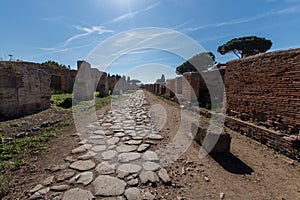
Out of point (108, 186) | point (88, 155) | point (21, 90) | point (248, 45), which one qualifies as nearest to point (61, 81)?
point (21, 90)

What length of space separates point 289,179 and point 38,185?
3.97 m

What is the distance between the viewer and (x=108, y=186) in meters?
2.09

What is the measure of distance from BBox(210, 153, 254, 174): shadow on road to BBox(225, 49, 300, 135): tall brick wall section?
5.20 ft

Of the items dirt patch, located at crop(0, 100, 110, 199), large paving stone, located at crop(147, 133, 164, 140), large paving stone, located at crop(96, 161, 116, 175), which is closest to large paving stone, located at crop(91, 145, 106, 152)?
dirt patch, located at crop(0, 100, 110, 199)

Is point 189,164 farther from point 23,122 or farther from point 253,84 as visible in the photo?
point 23,122

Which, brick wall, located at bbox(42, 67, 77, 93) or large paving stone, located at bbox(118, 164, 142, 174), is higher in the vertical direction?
brick wall, located at bbox(42, 67, 77, 93)

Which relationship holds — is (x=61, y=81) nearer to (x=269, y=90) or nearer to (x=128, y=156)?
(x=128, y=156)

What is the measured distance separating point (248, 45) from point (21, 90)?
99.4ft

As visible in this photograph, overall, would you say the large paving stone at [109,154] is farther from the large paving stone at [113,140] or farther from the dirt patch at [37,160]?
the dirt patch at [37,160]

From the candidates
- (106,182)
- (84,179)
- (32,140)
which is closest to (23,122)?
(32,140)

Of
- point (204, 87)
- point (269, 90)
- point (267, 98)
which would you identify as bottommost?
point (267, 98)

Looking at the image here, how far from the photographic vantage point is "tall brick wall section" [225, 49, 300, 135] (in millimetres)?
3434

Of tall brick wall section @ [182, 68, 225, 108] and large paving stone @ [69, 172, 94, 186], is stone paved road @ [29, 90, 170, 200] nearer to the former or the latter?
large paving stone @ [69, 172, 94, 186]

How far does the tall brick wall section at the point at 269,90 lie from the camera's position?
11.3 ft
